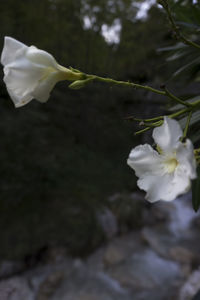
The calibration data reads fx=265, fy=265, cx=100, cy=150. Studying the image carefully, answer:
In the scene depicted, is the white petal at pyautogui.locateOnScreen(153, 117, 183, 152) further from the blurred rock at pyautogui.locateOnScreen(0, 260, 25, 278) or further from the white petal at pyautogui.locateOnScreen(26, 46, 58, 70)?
the blurred rock at pyautogui.locateOnScreen(0, 260, 25, 278)

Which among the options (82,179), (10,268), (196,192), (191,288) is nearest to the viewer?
(196,192)

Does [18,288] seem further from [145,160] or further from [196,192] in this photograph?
[145,160]

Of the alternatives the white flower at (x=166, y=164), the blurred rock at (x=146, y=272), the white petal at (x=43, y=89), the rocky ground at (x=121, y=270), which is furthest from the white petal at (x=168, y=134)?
the blurred rock at (x=146, y=272)

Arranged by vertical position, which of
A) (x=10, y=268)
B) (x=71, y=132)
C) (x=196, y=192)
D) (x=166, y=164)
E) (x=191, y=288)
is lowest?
(x=10, y=268)

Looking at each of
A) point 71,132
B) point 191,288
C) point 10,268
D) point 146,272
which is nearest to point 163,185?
point 191,288

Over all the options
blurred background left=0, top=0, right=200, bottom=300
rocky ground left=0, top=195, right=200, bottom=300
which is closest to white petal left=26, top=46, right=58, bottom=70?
blurred background left=0, top=0, right=200, bottom=300
